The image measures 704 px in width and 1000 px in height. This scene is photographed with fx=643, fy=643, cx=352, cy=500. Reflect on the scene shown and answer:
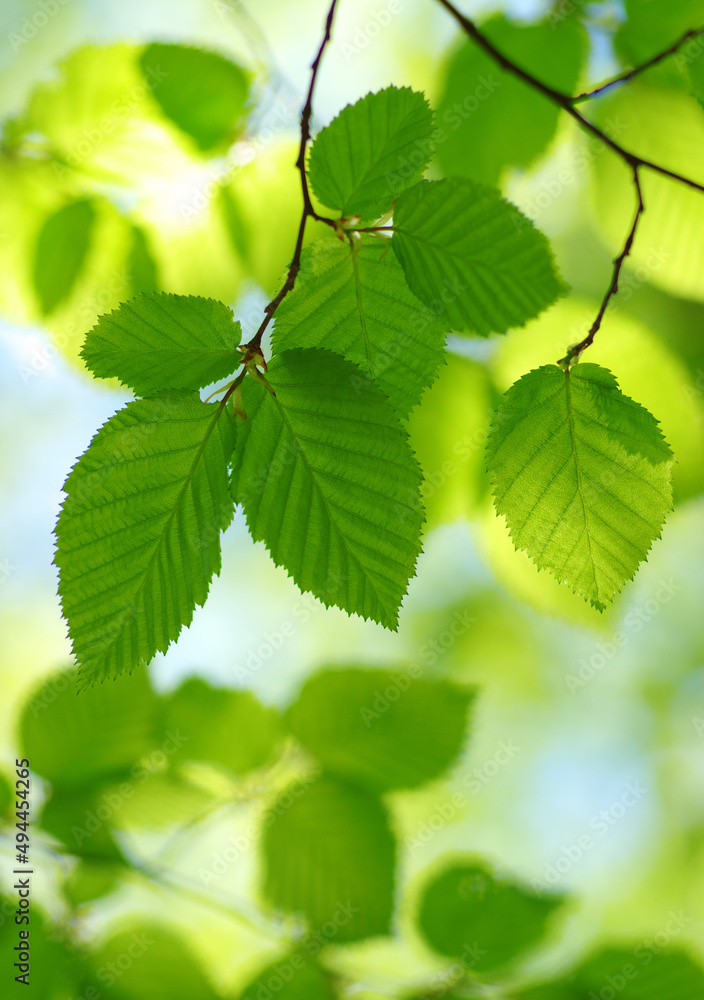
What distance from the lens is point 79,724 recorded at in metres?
0.98

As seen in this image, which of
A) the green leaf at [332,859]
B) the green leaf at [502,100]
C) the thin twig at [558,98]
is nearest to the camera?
the thin twig at [558,98]

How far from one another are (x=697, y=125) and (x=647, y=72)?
0.10m

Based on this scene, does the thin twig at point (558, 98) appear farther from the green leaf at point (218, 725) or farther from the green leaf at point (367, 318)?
the green leaf at point (218, 725)

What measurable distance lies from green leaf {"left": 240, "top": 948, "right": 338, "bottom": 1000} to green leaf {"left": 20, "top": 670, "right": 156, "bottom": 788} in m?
0.38

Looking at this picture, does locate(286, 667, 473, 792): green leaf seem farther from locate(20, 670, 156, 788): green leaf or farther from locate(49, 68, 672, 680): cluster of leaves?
locate(49, 68, 672, 680): cluster of leaves

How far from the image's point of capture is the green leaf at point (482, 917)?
0.95m

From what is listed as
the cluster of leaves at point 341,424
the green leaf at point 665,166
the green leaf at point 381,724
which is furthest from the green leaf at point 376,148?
the green leaf at point 381,724

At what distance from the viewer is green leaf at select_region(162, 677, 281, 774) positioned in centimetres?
103

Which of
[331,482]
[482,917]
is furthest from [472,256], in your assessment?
[482,917]

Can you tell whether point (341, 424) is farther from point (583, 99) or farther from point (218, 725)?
point (218, 725)

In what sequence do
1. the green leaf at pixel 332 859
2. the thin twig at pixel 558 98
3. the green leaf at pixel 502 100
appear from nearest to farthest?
the thin twig at pixel 558 98
the green leaf at pixel 502 100
the green leaf at pixel 332 859

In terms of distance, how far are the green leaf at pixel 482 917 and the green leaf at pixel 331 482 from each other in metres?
0.73

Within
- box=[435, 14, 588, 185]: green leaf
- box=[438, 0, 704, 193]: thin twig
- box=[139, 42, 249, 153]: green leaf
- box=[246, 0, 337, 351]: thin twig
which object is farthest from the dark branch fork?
box=[139, 42, 249, 153]: green leaf

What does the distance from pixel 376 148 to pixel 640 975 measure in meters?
1.11
